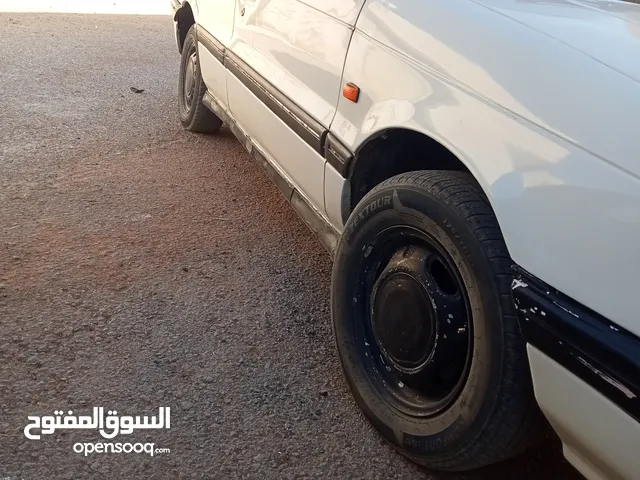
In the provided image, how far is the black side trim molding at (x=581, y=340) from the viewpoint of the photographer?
4.79ft

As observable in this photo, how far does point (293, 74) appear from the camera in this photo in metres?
2.81

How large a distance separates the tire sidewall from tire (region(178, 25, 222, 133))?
8.44 ft

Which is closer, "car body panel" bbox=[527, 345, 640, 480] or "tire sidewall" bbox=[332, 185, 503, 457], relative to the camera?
"car body panel" bbox=[527, 345, 640, 480]

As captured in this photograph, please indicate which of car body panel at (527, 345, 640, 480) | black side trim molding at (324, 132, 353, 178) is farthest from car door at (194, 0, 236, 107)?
car body panel at (527, 345, 640, 480)

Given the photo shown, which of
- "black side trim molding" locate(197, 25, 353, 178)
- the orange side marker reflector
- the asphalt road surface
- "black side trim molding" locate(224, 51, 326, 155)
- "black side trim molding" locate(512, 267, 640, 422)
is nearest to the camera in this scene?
"black side trim molding" locate(512, 267, 640, 422)

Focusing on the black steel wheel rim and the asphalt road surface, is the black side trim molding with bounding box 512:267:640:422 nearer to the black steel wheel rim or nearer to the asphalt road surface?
the black steel wheel rim

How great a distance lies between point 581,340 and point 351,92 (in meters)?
1.20

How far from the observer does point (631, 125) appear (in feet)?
4.88

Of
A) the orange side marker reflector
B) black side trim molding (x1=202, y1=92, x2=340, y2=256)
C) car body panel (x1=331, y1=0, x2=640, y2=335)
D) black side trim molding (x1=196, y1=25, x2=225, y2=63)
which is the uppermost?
car body panel (x1=331, y1=0, x2=640, y2=335)

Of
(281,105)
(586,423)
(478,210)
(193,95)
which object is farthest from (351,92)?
(193,95)

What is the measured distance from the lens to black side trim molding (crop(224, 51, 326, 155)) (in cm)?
264

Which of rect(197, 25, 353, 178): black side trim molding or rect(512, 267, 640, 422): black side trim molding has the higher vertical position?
rect(512, 267, 640, 422): black side trim molding

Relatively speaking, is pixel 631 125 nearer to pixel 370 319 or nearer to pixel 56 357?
pixel 370 319

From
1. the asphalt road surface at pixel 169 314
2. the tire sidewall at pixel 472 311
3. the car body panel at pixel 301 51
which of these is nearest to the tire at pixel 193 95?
the asphalt road surface at pixel 169 314
